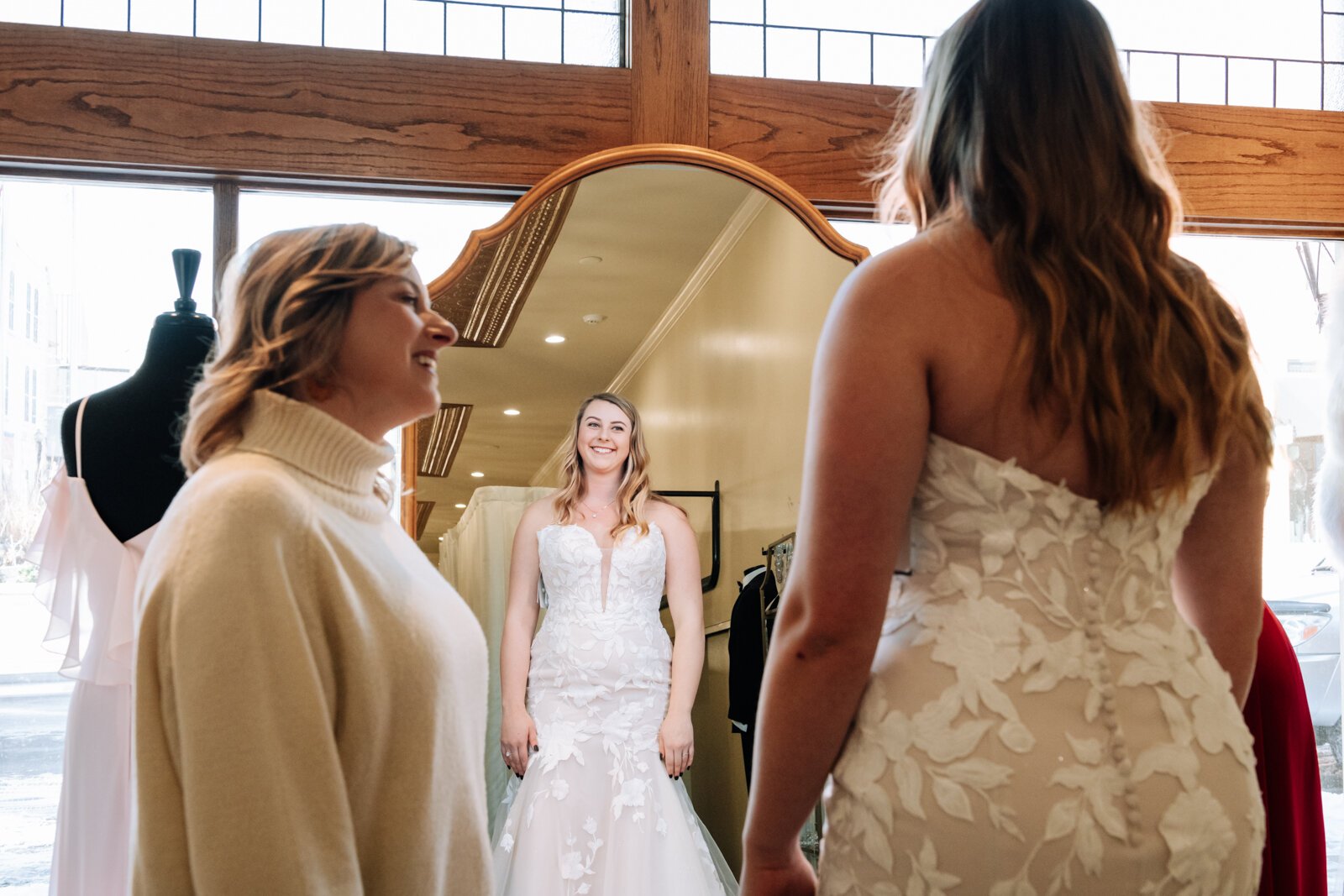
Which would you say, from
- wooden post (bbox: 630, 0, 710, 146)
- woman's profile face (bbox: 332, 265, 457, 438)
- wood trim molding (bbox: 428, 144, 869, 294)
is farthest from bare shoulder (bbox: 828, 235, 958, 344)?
wooden post (bbox: 630, 0, 710, 146)

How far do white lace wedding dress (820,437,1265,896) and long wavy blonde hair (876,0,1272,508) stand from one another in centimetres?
7

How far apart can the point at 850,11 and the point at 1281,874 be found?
1896mm

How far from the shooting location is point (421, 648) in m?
1.05

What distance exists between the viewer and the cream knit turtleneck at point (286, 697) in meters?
0.91

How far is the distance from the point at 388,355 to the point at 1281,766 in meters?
1.34

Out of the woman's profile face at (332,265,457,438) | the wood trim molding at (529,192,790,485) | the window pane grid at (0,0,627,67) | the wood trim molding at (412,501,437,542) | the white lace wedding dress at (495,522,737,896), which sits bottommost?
the white lace wedding dress at (495,522,737,896)

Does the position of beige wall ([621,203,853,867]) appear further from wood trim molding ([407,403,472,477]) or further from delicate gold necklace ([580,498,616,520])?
wood trim molding ([407,403,472,477])

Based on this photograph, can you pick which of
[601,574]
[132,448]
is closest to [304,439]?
[132,448]

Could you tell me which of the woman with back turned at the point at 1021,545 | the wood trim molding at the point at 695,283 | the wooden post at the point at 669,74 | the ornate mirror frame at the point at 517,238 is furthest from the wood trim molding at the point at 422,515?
the woman with back turned at the point at 1021,545

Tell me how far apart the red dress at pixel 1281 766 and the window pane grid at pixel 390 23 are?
1.67 meters

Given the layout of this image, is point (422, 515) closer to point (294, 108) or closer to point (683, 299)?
point (683, 299)

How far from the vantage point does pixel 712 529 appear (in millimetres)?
2203

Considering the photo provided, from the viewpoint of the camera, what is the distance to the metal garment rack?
2.19 meters

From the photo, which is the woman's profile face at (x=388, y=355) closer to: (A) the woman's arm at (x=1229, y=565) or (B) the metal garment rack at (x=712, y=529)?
(A) the woman's arm at (x=1229, y=565)
